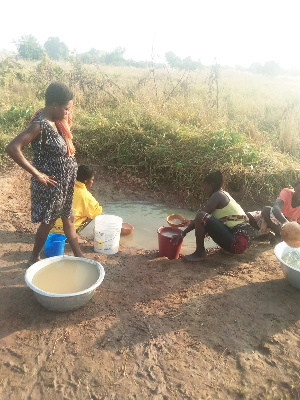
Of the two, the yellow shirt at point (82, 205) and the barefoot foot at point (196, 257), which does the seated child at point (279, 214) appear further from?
the yellow shirt at point (82, 205)

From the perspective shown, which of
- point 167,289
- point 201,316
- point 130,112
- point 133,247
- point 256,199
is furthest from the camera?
point 130,112

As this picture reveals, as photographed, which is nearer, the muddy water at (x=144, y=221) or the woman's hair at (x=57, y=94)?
the woman's hair at (x=57, y=94)

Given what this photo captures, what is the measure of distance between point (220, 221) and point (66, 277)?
1570mm

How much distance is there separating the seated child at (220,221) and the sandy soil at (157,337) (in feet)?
0.90

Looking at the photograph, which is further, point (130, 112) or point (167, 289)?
point (130, 112)

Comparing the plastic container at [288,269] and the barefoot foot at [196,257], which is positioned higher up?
the plastic container at [288,269]

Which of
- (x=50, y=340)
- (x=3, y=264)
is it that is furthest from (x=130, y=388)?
(x=3, y=264)

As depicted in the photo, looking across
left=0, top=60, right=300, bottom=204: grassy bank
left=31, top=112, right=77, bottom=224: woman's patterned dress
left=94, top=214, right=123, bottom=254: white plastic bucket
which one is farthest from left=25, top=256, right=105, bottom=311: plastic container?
left=0, top=60, right=300, bottom=204: grassy bank

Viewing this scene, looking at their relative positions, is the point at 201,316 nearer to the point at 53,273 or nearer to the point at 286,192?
the point at 53,273

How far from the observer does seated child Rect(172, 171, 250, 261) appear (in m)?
3.18

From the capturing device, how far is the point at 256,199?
5008mm

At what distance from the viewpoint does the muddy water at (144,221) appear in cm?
396

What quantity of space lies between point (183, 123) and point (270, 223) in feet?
10.4

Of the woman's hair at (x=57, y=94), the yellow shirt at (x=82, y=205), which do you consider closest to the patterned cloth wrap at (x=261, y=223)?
the yellow shirt at (x=82, y=205)
